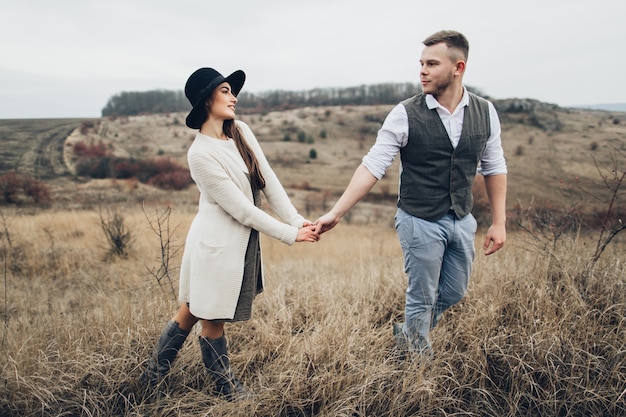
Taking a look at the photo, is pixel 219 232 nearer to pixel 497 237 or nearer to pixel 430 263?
pixel 430 263

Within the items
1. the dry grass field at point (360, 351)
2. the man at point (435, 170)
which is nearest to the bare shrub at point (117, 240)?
the dry grass field at point (360, 351)

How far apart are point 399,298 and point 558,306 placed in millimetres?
1247

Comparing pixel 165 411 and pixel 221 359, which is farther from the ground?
pixel 221 359

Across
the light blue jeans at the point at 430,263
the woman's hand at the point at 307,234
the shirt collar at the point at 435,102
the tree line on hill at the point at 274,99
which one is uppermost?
the tree line on hill at the point at 274,99

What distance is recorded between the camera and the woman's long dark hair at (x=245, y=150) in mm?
2451

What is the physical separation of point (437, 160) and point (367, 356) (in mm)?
1353

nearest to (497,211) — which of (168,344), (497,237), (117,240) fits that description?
(497,237)

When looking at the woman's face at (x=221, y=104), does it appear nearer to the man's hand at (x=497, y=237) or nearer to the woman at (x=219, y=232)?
the woman at (x=219, y=232)

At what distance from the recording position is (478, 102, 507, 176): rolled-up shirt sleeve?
104 inches

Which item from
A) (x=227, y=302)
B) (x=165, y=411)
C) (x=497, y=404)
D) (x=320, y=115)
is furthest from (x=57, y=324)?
(x=320, y=115)

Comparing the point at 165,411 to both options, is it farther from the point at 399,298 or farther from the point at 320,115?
the point at 320,115

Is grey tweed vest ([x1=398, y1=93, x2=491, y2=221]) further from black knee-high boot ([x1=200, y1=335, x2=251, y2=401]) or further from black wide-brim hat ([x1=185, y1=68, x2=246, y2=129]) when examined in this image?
black knee-high boot ([x1=200, y1=335, x2=251, y2=401])

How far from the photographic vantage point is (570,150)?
26.1m

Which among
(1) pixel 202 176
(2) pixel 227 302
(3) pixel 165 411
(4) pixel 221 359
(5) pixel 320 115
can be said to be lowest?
(3) pixel 165 411
